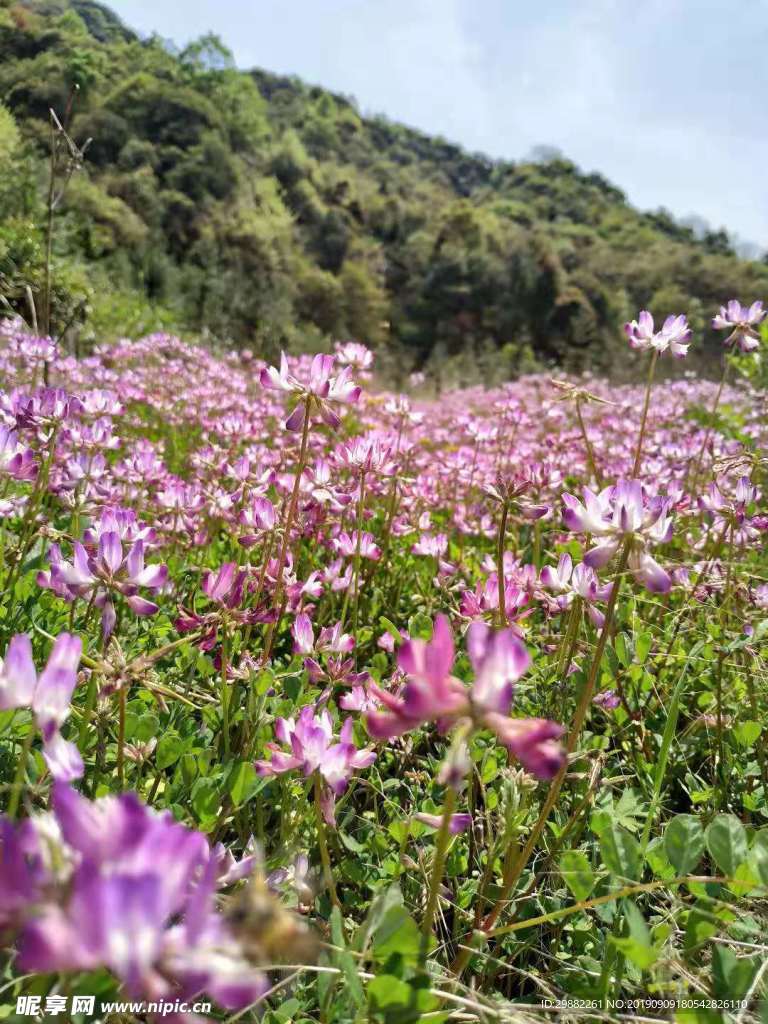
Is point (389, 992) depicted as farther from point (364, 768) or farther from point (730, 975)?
point (364, 768)

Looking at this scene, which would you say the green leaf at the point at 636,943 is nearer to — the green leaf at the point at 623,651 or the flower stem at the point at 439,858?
the flower stem at the point at 439,858

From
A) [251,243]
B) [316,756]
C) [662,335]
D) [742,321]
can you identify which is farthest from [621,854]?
[251,243]

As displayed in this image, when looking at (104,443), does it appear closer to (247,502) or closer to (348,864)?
(247,502)

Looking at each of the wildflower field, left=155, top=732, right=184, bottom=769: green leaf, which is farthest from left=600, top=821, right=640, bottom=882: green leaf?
left=155, top=732, right=184, bottom=769: green leaf

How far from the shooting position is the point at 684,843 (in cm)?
109

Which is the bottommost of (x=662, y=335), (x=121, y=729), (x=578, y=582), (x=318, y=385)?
(x=121, y=729)

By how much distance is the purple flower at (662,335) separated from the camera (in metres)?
2.00

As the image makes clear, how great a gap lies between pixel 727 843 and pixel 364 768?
0.74m

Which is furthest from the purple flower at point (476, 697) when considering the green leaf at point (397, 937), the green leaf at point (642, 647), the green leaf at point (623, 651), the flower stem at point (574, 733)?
the green leaf at point (642, 647)

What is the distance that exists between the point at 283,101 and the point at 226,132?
47.3m

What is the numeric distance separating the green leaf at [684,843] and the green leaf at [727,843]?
0.06 feet

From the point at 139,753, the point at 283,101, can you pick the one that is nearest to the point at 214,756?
the point at 139,753

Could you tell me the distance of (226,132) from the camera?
116 feet

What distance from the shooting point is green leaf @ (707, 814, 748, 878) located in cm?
108
